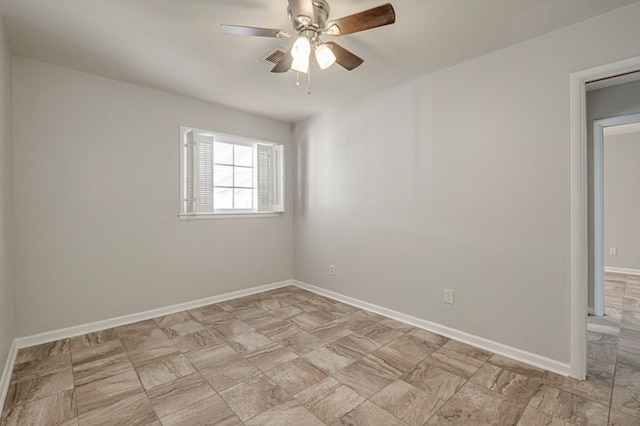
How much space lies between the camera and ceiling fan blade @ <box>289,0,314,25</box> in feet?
4.97

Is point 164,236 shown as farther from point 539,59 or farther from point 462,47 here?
point 539,59

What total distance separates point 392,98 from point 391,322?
7.74ft

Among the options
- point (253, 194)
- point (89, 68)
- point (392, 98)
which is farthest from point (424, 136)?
point (89, 68)

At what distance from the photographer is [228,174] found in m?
3.84

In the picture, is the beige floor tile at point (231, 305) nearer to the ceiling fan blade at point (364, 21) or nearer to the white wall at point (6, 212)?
the white wall at point (6, 212)

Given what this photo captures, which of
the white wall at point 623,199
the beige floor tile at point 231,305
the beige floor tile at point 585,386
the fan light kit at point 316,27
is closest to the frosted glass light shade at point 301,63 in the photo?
the fan light kit at point 316,27

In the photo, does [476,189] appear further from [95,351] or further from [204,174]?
Answer: [95,351]

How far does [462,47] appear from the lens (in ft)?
7.64

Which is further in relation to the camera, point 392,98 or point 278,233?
point 278,233

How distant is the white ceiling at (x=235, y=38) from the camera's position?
6.07ft

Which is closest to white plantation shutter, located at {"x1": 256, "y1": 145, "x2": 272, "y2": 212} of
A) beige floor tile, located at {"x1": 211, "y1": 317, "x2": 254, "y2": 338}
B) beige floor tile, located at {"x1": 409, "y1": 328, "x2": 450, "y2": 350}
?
beige floor tile, located at {"x1": 211, "y1": 317, "x2": 254, "y2": 338}

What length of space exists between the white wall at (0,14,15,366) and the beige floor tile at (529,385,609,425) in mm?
3437

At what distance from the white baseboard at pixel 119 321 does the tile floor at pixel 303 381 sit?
95 mm

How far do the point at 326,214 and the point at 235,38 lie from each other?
7.58ft
